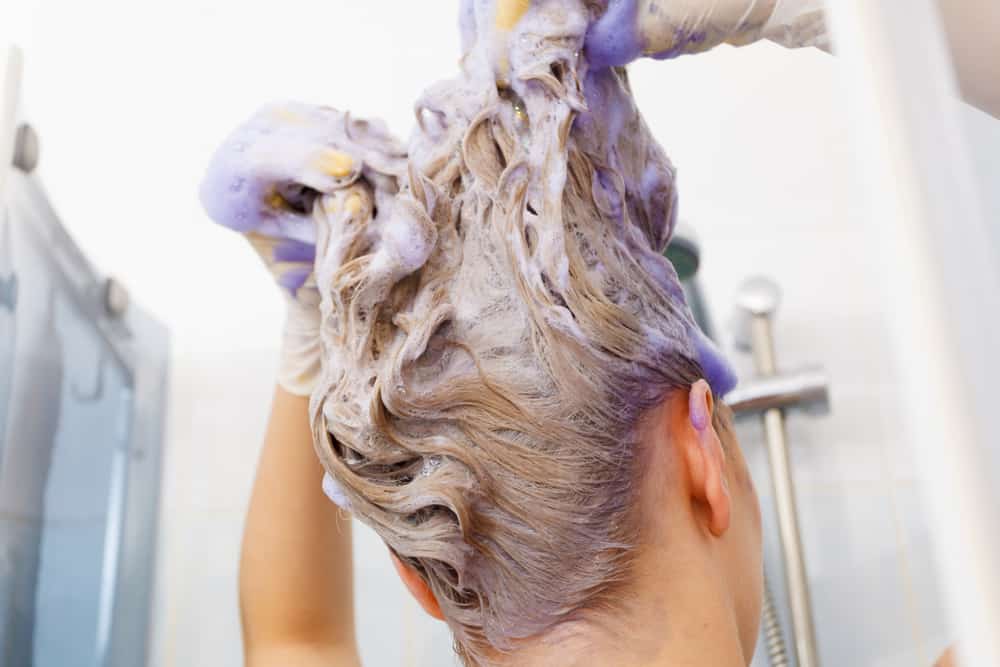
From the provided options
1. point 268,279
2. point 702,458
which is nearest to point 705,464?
point 702,458

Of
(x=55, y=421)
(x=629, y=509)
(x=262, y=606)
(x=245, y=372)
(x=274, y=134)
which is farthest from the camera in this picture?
(x=245, y=372)

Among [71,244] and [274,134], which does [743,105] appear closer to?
[274,134]

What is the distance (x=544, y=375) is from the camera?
21.2 inches

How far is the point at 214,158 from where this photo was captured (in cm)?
72

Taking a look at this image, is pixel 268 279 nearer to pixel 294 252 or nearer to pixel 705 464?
pixel 294 252

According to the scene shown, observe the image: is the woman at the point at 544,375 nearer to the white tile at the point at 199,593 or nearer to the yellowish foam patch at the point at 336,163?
the yellowish foam patch at the point at 336,163

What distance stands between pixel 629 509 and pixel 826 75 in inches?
29.6

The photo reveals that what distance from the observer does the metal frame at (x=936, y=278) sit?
220mm

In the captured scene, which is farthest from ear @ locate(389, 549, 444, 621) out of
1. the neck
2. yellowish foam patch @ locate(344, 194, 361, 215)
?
yellowish foam patch @ locate(344, 194, 361, 215)

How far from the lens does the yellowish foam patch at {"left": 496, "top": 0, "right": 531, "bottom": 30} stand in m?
0.55

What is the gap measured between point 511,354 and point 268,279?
0.70 m

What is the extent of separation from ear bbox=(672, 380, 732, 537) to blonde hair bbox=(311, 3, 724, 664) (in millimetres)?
22

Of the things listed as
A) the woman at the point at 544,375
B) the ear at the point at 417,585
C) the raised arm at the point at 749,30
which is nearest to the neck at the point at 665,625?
the woman at the point at 544,375

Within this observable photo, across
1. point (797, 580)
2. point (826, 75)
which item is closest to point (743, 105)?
point (826, 75)
